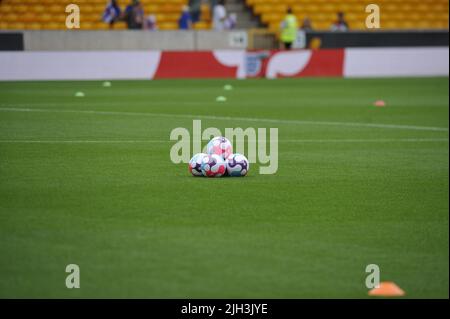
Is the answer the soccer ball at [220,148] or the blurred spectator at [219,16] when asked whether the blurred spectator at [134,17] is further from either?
the soccer ball at [220,148]

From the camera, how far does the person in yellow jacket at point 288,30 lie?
35.6 meters

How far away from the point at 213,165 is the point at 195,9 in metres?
28.9

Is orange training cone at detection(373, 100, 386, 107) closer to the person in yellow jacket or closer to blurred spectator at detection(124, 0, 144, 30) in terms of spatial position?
the person in yellow jacket

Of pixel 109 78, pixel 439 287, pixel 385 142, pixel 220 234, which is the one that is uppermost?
pixel 109 78

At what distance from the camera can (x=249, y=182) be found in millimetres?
10547

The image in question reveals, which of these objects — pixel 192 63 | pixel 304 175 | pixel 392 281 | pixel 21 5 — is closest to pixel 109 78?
pixel 192 63

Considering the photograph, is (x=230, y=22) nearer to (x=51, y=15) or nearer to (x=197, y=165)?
(x=51, y=15)

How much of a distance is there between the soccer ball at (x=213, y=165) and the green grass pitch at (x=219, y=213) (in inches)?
5.7

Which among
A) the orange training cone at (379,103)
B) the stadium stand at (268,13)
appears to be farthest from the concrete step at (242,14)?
the orange training cone at (379,103)

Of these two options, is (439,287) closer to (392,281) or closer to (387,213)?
(392,281)

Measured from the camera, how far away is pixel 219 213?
859 cm

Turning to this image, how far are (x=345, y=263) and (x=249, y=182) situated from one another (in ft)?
12.6

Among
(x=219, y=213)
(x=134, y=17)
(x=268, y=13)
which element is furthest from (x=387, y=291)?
(x=268, y=13)

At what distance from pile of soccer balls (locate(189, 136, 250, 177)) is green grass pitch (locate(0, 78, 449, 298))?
15cm
